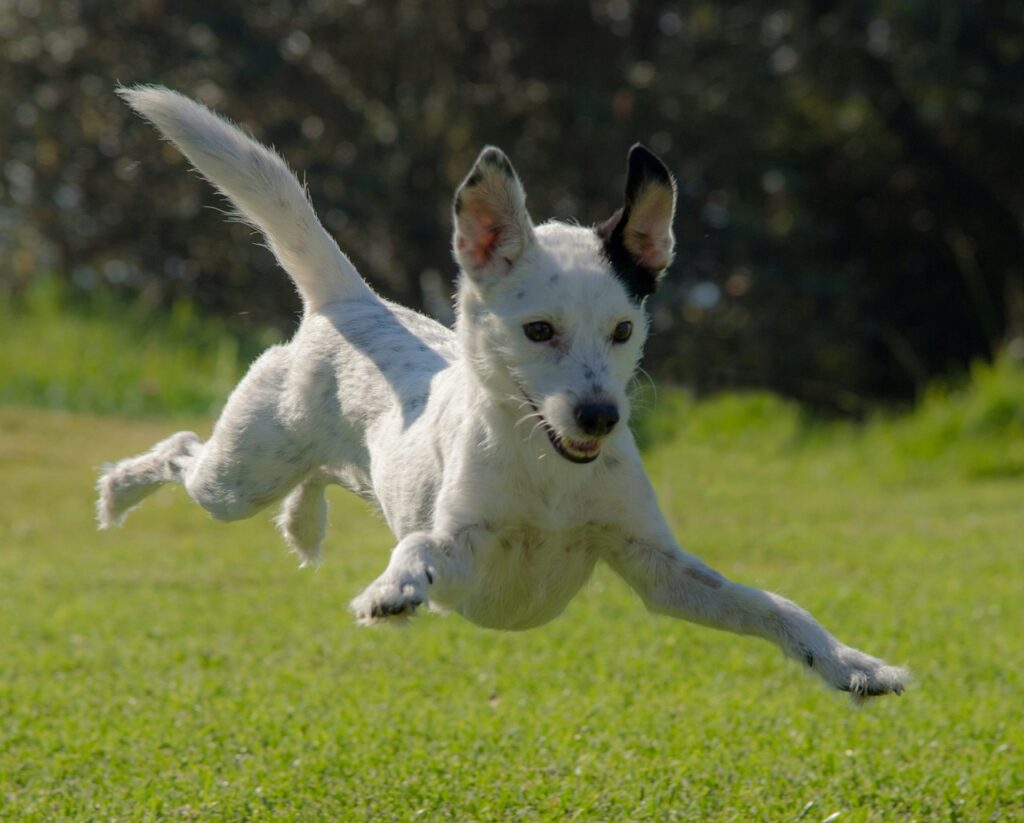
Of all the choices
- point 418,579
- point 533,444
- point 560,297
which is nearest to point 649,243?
point 560,297

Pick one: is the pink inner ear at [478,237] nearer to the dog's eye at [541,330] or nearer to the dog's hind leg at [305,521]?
Result: the dog's eye at [541,330]

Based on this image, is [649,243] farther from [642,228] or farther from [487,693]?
[487,693]

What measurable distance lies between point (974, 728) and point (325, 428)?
111 inches

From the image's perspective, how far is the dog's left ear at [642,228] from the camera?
13.9ft

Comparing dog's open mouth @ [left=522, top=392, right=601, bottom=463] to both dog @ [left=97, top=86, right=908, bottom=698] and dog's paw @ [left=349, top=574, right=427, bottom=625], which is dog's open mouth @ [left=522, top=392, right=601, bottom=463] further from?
dog's paw @ [left=349, top=574, right=427, bottom=625]

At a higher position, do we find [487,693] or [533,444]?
[533,444]

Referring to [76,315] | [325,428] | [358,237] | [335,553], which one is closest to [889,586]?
[335,553]

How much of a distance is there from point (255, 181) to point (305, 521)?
134cm

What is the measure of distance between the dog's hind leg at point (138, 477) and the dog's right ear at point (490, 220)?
2.11 meters

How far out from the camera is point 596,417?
154 inches

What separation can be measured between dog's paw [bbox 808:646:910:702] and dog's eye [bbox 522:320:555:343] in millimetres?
1134

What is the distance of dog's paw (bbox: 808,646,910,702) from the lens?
387cm

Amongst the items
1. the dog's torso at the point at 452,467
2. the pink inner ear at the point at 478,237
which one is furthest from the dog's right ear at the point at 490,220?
the dog's torso at the point at 452,467

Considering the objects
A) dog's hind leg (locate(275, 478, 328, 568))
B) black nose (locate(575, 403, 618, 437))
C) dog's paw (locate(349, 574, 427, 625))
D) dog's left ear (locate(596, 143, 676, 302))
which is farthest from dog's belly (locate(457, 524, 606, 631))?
dog's hind leg (locate(275, 478, 328, 568))
